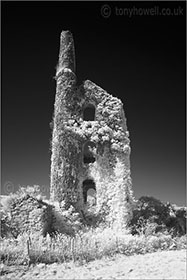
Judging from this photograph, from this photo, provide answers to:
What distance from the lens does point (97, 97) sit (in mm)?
17953

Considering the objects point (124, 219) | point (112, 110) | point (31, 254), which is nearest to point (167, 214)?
point (124, 219)

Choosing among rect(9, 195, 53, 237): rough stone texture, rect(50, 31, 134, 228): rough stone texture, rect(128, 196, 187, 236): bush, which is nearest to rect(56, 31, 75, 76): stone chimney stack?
rect(50, 31, 134, 228): rough stone texture

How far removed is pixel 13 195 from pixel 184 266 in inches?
395

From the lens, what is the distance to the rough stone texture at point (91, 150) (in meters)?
15.9

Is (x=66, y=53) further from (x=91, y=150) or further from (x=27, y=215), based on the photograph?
(x=27, y=215)

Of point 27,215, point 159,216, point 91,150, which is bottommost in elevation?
point 159,216

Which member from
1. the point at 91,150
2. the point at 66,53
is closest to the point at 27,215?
the point at 91,150

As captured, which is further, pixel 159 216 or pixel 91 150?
pixel 91 150

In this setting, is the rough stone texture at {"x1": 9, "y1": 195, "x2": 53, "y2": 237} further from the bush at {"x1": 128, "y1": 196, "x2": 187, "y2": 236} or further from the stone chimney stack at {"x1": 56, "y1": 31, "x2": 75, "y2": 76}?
the stone chimney stack at {"x1": 56, "y1": 31, "x2": 75, "y2": 76}

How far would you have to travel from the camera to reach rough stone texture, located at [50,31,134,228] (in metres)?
15.9

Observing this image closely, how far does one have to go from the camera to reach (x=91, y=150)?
56.7 ft

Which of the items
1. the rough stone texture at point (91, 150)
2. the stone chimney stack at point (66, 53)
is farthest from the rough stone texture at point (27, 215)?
the stone chimney stack at point (66, 53)

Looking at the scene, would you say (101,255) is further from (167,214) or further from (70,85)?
(70,85)

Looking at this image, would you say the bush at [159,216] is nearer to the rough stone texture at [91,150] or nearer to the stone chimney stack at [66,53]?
the rough stone texture at [91,150]
